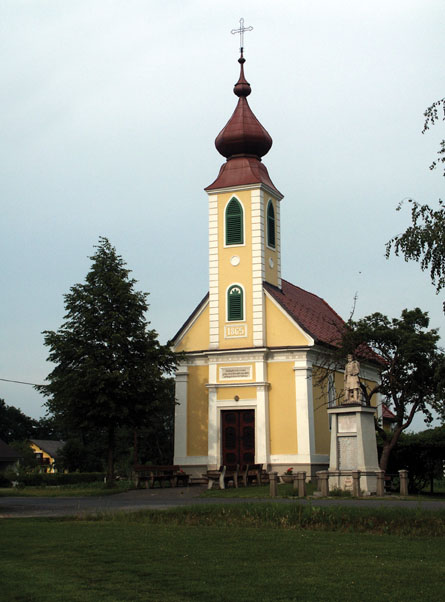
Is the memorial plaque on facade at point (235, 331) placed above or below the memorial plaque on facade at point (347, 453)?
above

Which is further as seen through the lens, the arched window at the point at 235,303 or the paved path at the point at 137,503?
the arched window at the point at 235,303

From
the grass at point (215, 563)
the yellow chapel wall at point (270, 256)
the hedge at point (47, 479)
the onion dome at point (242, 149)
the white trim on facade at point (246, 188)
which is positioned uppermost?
the onion dome at point (242, 149)

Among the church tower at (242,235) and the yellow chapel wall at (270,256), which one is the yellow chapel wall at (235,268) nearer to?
the church tower at (242,235)

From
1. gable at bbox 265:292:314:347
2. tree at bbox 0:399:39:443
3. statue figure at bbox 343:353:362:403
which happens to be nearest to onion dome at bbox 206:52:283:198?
gable at bbox 265:292:314:347

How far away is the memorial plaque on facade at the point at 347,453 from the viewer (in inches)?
1024

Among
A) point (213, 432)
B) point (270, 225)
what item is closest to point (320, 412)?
point (213, 432)

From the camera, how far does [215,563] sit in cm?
1116

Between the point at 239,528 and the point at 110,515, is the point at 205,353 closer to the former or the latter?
the point at 110,515

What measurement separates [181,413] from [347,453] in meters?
13.5

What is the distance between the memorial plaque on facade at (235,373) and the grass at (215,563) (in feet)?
67.1

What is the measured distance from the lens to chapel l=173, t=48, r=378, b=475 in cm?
3588

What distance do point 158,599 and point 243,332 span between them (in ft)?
93.9

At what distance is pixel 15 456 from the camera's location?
7288 cm

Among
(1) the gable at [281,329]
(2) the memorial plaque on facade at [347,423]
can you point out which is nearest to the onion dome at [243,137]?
(1) the gable at [281,329]
